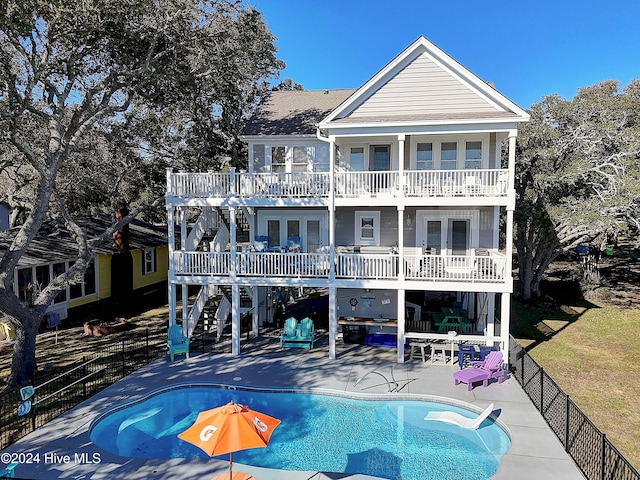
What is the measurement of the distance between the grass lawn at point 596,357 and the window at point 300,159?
12067 millimetres

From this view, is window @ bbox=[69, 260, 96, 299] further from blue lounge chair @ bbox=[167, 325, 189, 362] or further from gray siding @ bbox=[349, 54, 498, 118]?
gray siding @ bbox=[349, 54, 498, 118]

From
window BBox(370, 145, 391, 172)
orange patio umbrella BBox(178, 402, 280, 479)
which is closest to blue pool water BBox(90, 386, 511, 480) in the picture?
orange patio umbrella BBox(178, 402, 280, 479)

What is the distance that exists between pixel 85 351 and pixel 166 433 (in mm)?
7488

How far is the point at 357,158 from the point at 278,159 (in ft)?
11.7

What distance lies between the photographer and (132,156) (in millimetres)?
24578

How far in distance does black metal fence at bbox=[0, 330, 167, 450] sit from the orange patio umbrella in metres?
5.22

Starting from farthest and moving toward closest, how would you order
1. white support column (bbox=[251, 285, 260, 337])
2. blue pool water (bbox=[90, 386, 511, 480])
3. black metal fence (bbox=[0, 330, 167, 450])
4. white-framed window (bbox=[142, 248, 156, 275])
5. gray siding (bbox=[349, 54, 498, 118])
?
1. white-framed window (bbox=[142, 248, 156, 275])
2. white support column (bbox=[251, 285, 260, 337])
3. gray siding (bbox=[349, 54, 498, 118])
4. black metal fence (bbox=[0, 330, 167, 450])
5. blue pool water (bbox=[90, 386, 511, 480])

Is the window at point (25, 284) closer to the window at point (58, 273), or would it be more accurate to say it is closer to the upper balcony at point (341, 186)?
the window at point (58, 273)

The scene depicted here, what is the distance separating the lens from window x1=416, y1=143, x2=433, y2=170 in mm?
16672

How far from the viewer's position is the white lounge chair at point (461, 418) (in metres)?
10.3

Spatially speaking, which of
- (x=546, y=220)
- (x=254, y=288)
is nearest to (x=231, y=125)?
(x=254, y=288)

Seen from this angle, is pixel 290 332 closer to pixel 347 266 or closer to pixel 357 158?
pixel 347 266

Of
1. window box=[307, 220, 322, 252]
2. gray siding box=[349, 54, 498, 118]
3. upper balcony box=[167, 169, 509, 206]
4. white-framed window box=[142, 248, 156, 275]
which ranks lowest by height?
white-framed window box=[142, 248, 156, 275]

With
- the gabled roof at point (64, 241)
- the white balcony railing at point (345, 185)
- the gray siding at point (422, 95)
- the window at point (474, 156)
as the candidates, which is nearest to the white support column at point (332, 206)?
the white balcony railing at point (345, 185)
